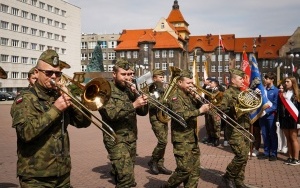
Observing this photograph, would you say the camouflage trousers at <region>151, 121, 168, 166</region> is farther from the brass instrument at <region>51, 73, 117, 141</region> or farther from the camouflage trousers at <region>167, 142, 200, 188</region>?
the brass instrument at <region>51, 73, 117, 141</region>

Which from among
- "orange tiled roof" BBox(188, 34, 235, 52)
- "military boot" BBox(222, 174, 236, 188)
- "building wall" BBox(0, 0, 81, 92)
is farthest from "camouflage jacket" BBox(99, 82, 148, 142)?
"orange tiled roof" BBox(188, 34, 235, 52)

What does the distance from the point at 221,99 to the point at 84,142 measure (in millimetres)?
7351

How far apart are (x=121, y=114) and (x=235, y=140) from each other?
2294mm

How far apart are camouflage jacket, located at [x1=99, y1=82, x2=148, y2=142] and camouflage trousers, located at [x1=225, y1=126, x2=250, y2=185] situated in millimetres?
1755

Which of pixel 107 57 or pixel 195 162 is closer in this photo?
pixel 195 162

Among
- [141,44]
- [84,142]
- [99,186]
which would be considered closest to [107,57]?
[141,44]

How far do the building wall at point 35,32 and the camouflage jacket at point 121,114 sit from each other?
56.4 meters

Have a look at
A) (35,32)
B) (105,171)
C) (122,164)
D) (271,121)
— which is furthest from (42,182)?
(35,32)

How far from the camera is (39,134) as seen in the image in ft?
11.3

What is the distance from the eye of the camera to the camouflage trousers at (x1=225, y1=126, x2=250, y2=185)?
247 inches

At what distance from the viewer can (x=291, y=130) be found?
888 centimetres

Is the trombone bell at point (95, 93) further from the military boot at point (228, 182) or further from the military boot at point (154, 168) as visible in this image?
the military boot at point (154, 168)

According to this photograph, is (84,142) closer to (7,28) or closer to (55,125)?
(55,125)

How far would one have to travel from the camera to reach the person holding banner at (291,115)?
28.6 feet
